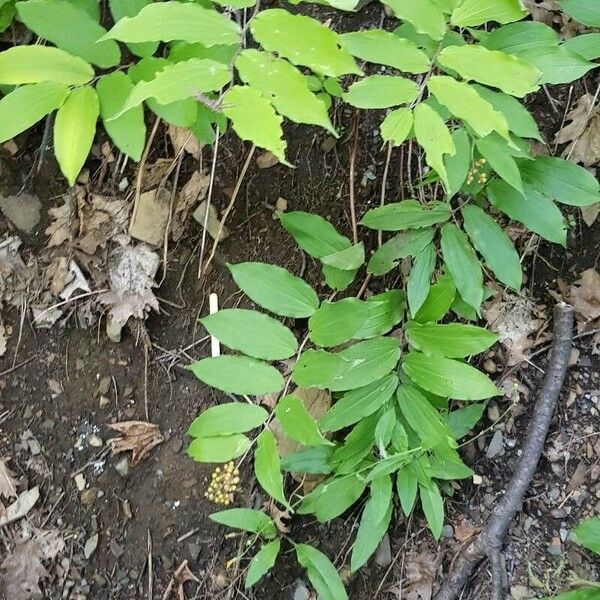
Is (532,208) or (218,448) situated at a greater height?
(532,208)

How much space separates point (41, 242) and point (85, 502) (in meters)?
0.81

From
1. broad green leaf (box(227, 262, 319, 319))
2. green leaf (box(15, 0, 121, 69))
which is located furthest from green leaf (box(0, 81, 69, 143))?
broad green leaf (box(227, 262, 319, 319))

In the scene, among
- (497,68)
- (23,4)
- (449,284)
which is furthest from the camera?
(449,284)

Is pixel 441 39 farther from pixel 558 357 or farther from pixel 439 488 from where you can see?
pixel 439 488

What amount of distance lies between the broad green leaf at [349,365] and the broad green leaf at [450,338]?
0.19 feet

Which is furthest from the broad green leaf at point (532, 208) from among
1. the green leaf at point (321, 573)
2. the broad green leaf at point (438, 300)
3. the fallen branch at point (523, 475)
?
the green leaf at point (321, 573)

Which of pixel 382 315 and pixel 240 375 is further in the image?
pixel 382 315

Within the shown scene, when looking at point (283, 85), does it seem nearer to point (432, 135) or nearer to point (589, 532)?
point (432, 135)

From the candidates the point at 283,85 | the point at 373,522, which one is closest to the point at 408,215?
the point at 283,85

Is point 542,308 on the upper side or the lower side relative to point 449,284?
lower

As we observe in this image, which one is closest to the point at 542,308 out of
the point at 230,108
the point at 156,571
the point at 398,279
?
the point at 398,279

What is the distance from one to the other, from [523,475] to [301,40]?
4.49 ft

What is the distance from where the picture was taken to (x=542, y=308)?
75.9 inches

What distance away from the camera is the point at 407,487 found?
1.73 m
